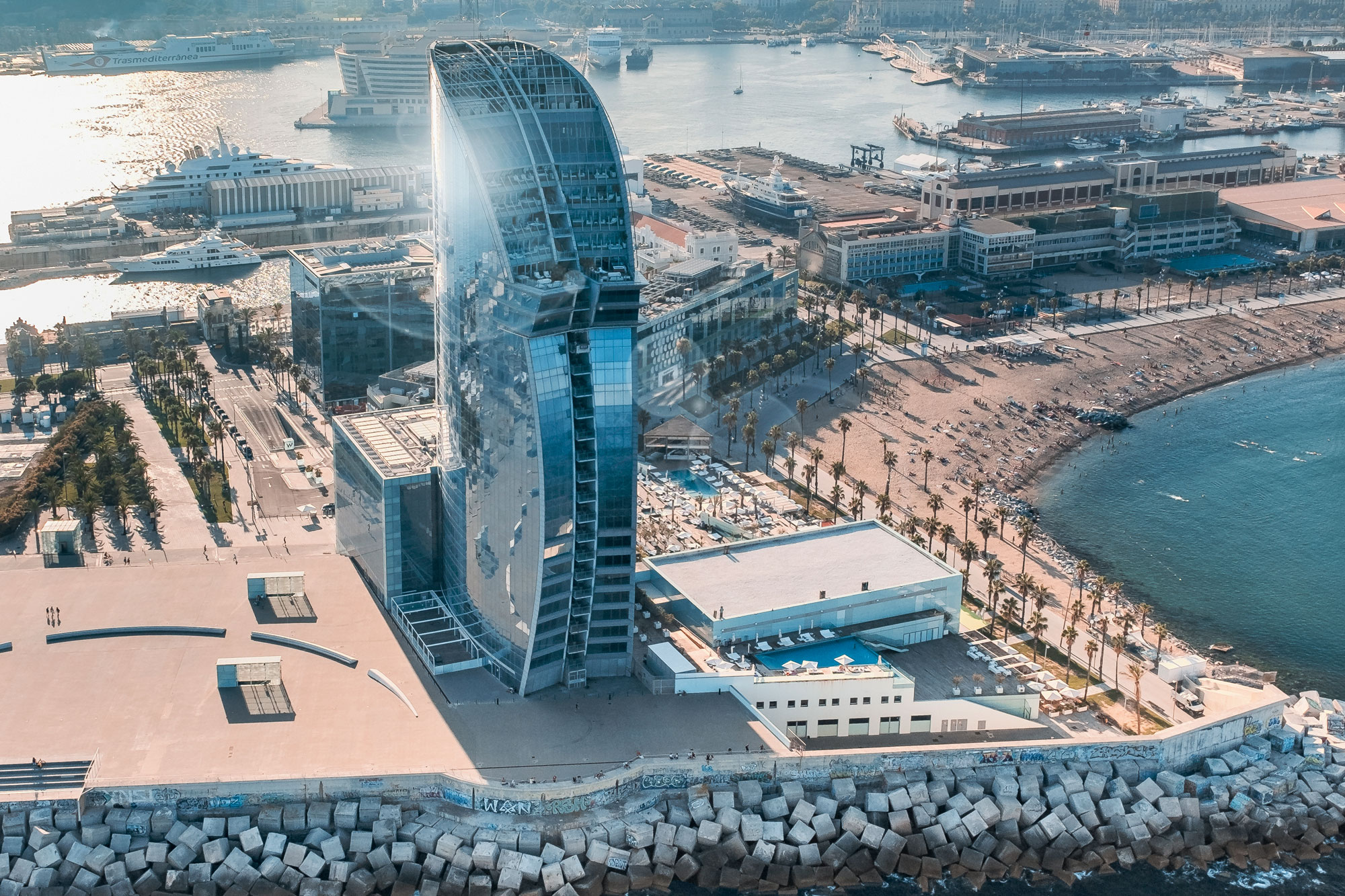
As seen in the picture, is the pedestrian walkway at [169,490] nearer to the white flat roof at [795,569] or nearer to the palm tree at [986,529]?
the white flat roof at [795,569]

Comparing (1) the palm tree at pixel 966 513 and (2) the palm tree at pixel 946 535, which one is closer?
(2) the palm tree at pixel 946 535

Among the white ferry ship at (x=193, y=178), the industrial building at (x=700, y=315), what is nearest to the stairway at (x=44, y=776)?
the industrial building at (x=700, y=315)

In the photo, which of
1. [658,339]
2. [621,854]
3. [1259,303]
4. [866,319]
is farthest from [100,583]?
[1259,303]

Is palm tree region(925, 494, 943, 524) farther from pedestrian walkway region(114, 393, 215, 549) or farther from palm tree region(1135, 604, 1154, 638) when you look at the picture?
pedestrian walkway region(114, 393, 215, 549)

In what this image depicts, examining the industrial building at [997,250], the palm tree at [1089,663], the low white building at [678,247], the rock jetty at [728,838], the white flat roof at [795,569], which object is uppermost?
the low white building at [678,247]

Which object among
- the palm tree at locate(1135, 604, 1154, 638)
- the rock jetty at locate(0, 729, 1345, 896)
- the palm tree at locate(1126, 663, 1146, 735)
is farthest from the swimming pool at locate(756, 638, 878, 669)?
the palm tree at locate(1135, 604, 1154, 638)

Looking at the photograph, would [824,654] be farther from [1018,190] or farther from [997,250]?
[1018,190]

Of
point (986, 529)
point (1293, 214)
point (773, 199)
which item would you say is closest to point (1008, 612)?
point (986, 529)
